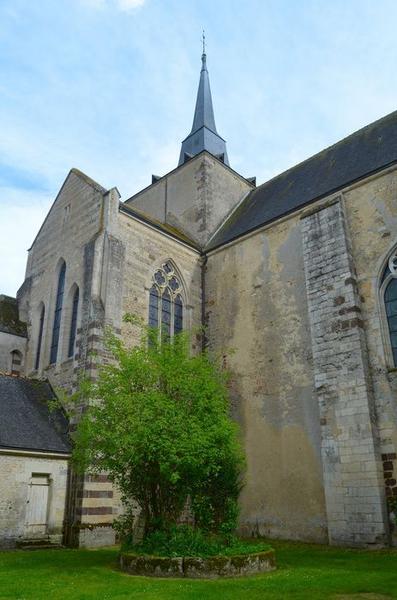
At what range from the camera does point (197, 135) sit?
24.6 meters

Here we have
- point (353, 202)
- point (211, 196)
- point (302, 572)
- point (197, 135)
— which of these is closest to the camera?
point (302, 572)

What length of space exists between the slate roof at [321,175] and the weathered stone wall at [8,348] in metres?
7.44

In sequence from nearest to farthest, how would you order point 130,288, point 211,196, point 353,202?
point 353,202
point 130,288
point 211,196

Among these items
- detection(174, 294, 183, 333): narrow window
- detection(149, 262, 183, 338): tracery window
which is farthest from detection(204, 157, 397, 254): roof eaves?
detection(174, 294, 183, 333): narrow window

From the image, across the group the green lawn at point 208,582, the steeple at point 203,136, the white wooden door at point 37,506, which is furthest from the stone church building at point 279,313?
the steeple at point 203,136

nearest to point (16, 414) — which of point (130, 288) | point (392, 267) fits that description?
point (130, 288)

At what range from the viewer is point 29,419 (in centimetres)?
1242

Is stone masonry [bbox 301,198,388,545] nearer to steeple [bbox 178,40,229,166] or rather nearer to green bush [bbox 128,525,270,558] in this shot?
green bush [bbox 128,525,270,558]

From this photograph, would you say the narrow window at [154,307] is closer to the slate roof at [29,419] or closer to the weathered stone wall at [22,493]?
the slate roof at [29,419]

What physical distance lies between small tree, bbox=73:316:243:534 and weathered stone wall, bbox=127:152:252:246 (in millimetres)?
10217

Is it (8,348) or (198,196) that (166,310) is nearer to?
(8,348)

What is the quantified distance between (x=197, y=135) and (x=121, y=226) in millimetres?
11552

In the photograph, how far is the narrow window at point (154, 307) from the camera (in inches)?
602

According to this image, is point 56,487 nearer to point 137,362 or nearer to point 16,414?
point 16,414
